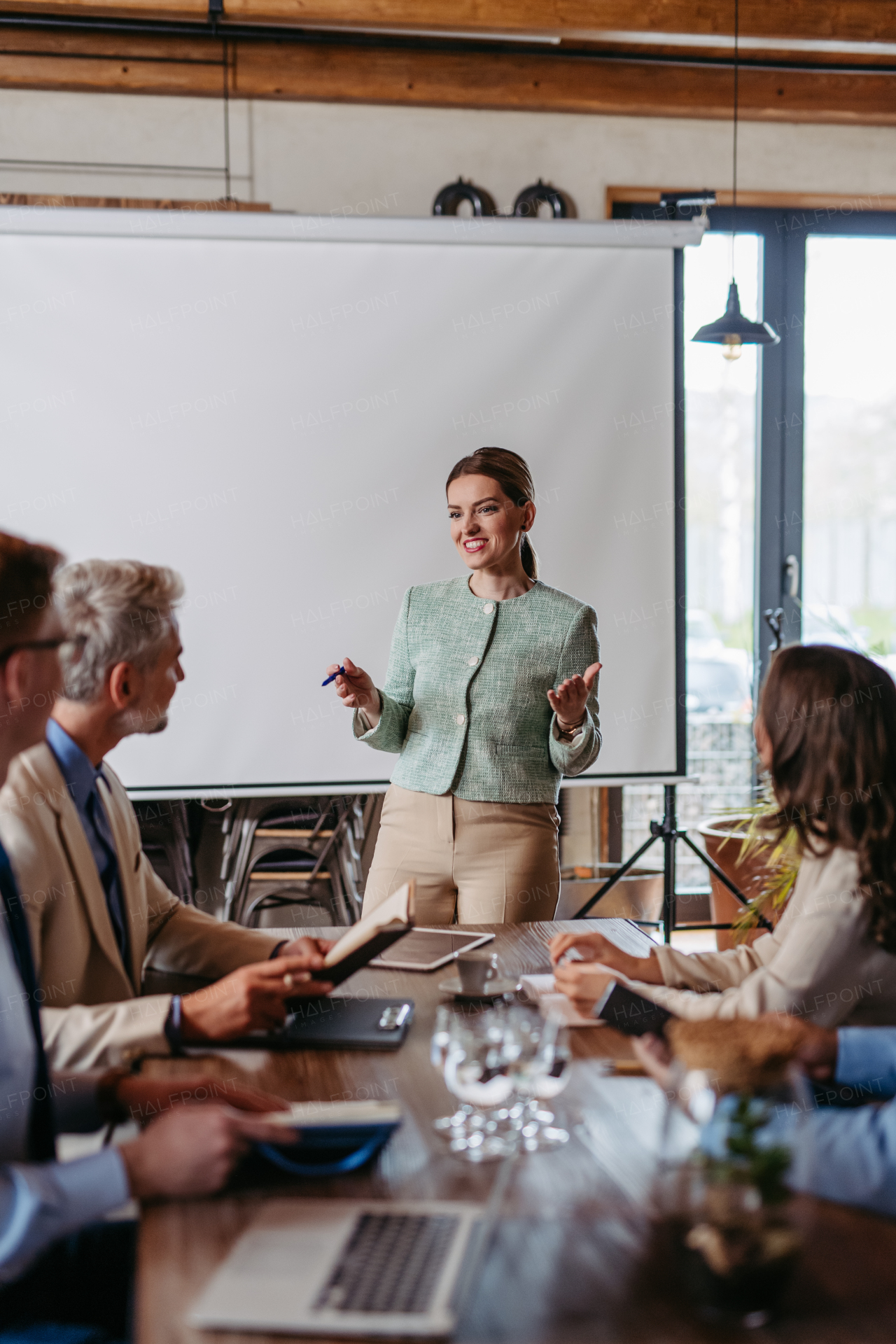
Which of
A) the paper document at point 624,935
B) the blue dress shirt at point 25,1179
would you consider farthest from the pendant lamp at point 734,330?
the blue dress shirt at point 25,1179

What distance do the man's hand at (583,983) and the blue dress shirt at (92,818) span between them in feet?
2.09

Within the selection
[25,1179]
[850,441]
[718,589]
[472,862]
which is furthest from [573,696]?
[850,441]

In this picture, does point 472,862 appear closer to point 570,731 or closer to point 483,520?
point 570,731

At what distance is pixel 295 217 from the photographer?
345cm

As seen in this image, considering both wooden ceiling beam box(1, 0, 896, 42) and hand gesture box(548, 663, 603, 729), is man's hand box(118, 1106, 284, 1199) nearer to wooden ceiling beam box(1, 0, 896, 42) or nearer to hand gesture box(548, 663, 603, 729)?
hand gesture box(548, 663, 603, 729)

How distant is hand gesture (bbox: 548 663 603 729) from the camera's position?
92.9 inches

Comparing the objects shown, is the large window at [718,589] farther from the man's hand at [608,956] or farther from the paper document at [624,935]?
the man's hand at [608,956]

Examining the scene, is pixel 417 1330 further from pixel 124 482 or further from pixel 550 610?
pixel 124 482

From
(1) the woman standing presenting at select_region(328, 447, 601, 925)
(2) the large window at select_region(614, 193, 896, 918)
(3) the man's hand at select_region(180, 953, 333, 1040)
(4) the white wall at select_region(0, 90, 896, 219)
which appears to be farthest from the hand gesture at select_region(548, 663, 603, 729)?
(4) the white wall at select_region(0, 90, 896, 219)

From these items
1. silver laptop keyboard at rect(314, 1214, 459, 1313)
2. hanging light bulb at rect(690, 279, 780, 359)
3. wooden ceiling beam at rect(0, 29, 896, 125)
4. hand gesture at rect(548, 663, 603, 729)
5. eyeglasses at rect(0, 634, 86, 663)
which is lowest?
silver laptop keyboard at rect(314, 1214, 459, 1313)

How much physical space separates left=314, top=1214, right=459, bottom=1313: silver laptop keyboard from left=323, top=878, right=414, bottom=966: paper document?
0.47 meters

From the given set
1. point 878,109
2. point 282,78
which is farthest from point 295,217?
point 878,109

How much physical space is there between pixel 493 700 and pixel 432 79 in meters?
2.54

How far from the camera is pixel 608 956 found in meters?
1.69
